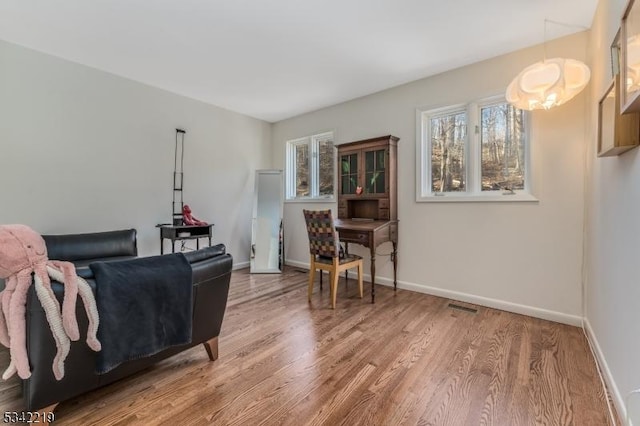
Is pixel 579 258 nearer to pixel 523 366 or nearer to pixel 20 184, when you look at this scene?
pixel 523 366

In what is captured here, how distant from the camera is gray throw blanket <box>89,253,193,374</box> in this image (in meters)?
1.37

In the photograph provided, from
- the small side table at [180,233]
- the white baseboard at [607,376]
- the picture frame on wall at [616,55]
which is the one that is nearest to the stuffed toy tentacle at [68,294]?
the small side table at [180,233]

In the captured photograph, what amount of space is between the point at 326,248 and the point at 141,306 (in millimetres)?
1903

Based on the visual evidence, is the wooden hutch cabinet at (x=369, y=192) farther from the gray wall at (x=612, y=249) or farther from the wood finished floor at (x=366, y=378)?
the gray wall at (x=612, y=249)

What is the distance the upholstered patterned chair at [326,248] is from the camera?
298 centimetres

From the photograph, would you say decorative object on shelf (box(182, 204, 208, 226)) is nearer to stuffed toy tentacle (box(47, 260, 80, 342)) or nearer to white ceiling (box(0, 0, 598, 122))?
white ceiling (box(0, 0, 598, 122))

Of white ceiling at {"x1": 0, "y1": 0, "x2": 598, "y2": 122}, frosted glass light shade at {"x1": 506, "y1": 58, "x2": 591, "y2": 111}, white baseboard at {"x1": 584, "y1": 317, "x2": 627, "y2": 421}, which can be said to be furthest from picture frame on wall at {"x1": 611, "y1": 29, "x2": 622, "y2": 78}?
white baseboard at {"x1": 584, "y1": 317, "x2": 627, "y2": 421}

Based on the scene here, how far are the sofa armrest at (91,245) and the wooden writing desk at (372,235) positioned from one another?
244 cm

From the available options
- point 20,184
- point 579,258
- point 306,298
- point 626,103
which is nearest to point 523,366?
point 579,258

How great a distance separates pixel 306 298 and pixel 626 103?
115 inches

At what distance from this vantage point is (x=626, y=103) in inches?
49.3

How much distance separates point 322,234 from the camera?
10.1 ft

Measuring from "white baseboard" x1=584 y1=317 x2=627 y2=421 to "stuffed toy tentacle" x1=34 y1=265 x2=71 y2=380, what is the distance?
257 centimetres

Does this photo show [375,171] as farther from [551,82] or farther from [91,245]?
[91,245]
